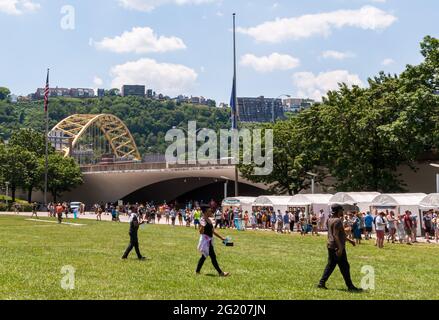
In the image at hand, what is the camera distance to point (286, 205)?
50.2 meters

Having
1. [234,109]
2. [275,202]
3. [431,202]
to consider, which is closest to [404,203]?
[431,202]

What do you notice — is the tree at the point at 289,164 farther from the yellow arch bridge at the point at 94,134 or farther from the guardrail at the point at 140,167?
the yellow arch bridge at the point at 94,134

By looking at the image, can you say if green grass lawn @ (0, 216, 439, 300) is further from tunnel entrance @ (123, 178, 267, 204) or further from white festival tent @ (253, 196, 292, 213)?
tunnel entrance @ (123, 178, 267, 204)

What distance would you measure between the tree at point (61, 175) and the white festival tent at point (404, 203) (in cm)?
7524

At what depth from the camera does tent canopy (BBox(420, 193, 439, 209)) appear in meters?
39.2

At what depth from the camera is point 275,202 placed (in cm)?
5194

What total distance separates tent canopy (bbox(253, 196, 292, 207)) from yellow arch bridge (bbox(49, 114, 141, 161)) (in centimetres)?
10384

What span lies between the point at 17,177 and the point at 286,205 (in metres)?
65.8

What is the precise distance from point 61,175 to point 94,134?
5930cm

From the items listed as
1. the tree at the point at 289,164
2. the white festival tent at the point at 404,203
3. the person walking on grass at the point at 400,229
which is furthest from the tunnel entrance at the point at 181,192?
the person walking on grass at the point at 400,229
